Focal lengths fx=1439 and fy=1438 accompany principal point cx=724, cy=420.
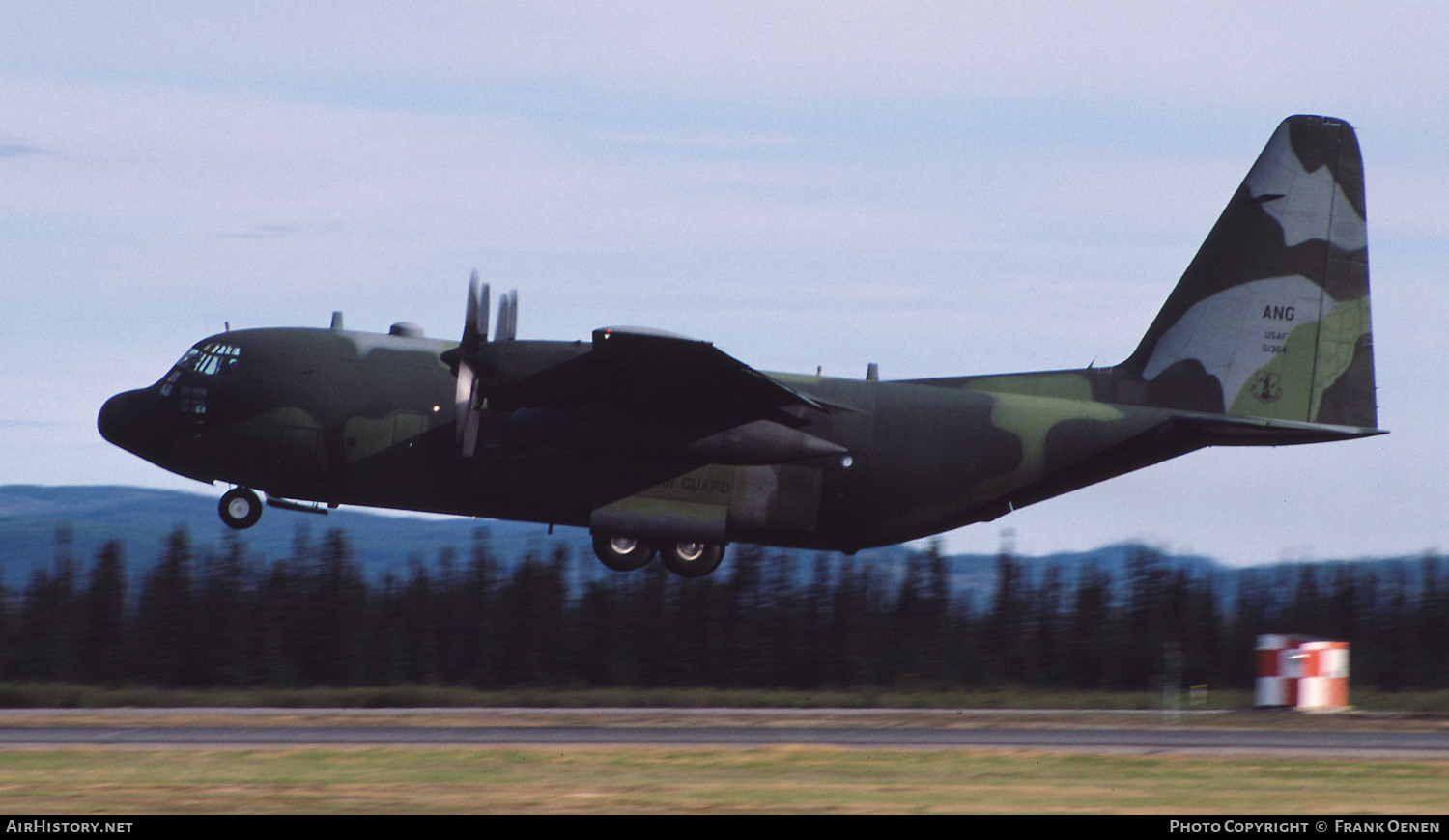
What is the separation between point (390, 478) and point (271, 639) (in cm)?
8708

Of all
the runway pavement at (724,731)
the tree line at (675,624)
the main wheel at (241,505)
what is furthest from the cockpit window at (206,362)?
the tree line at (675,624)

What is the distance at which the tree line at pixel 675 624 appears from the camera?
10469 centimetres

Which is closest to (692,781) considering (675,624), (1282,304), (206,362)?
(206,362)

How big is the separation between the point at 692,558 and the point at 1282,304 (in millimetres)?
12993

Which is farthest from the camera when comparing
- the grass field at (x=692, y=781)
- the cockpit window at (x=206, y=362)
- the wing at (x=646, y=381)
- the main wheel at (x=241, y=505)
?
the main wheel at (x=241, y=505)

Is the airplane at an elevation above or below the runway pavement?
above

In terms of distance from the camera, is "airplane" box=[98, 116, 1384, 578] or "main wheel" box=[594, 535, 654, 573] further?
"main wheel" box=[594, 535, 654, 573]

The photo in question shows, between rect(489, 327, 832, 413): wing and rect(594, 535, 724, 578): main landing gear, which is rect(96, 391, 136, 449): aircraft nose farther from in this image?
rect(594, 535, 724, 578): main landing gear

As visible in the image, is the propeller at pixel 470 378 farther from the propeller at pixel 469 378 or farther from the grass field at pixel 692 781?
the grass field at pixel 692 781

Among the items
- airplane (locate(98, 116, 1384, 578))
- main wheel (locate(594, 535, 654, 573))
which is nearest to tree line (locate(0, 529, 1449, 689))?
airplane (locate(98, 116, 1384, 578))

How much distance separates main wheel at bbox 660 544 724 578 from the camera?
88.2 feet

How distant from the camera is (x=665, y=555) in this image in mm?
27188

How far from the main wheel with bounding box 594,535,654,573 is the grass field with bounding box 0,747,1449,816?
357 centimetres

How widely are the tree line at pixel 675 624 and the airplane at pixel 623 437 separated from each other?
2977 inches
